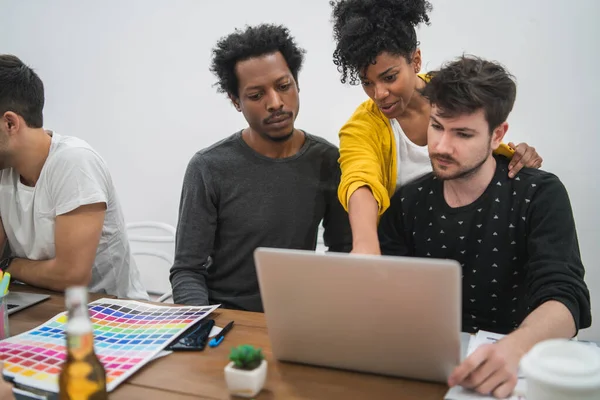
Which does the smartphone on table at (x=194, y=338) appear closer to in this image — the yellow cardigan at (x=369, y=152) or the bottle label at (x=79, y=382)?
the bottle label at (x=79, y=382)

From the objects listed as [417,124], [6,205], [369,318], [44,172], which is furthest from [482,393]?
[6,205]

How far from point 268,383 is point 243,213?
2.67 ft

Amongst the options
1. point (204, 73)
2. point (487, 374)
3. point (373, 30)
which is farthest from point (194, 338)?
point (204, 73)

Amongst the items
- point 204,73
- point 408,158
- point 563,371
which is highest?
point 204,73

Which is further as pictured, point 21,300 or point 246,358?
point 21,300

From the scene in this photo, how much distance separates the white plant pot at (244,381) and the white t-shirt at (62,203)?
879 mm

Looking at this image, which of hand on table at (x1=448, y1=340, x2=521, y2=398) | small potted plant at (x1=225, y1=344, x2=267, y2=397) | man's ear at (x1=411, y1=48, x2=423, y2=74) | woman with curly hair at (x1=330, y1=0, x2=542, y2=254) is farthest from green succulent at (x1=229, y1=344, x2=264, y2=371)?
man's ear at (x1=411, y1=48, x2=423, y2=74)

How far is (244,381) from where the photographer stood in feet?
2.88

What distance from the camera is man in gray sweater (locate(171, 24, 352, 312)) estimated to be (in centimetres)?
164

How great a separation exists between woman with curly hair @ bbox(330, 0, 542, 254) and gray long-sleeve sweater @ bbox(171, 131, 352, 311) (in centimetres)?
20

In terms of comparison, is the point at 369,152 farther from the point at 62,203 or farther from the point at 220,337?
the point at 62,203

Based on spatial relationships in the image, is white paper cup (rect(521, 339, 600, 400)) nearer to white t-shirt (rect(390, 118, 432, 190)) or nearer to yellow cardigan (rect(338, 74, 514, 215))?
yellow cardigan (rect(338, 74, 514, 215))

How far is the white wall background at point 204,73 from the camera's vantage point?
2.12 meters

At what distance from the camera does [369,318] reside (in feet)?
2.82
